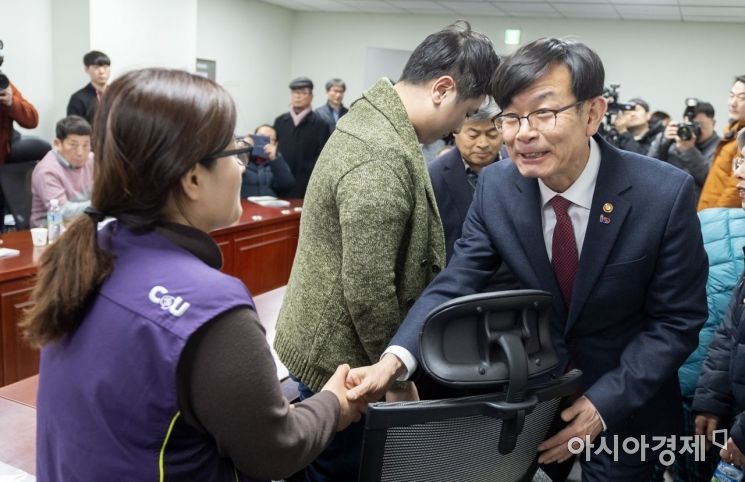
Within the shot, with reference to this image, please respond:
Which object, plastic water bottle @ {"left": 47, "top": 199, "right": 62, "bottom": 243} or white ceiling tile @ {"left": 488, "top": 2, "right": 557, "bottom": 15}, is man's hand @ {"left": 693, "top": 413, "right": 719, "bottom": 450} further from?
white ceiling tile @ {"left": 488, "top": 2, "right": 557, "bottom": 15}

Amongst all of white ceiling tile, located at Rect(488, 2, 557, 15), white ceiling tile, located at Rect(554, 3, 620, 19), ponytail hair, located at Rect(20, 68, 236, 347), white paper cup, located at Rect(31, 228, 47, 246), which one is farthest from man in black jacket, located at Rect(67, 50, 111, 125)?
white ceiling tile, located at Rect(554, 3, 620, 19)

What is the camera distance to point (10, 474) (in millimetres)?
1351

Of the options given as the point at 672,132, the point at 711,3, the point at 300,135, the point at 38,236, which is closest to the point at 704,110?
the point at 672,132

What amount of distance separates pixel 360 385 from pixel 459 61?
800 millimetres

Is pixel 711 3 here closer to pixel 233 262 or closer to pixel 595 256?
pixel 233 262

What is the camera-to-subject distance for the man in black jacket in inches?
207

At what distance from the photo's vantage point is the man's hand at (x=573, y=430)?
1.15 metres

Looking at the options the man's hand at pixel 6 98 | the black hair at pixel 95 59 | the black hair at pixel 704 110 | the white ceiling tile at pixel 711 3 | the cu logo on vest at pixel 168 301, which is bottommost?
the man's hand at pixel 6 98

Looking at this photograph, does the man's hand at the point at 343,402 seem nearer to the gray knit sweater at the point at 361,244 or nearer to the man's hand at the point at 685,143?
the gray knit sweater at the point at 361,244

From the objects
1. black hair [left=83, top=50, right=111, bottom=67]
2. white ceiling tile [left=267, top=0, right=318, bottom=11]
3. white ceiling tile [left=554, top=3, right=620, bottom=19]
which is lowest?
black hair [left=83, top=50, right=111, bottom=67]

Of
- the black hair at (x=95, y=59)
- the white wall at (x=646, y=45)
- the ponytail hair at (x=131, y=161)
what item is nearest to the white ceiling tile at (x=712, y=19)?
the white wall at (x=646, y=45)

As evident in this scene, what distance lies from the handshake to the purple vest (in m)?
0.34

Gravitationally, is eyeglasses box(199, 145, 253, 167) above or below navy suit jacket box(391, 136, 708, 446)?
above

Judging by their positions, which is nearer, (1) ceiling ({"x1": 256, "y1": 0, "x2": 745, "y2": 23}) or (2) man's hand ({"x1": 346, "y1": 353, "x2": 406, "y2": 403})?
(2) man's hand ({"x1": 346, "y1": 353, "x2": 406, "y2": 403})
